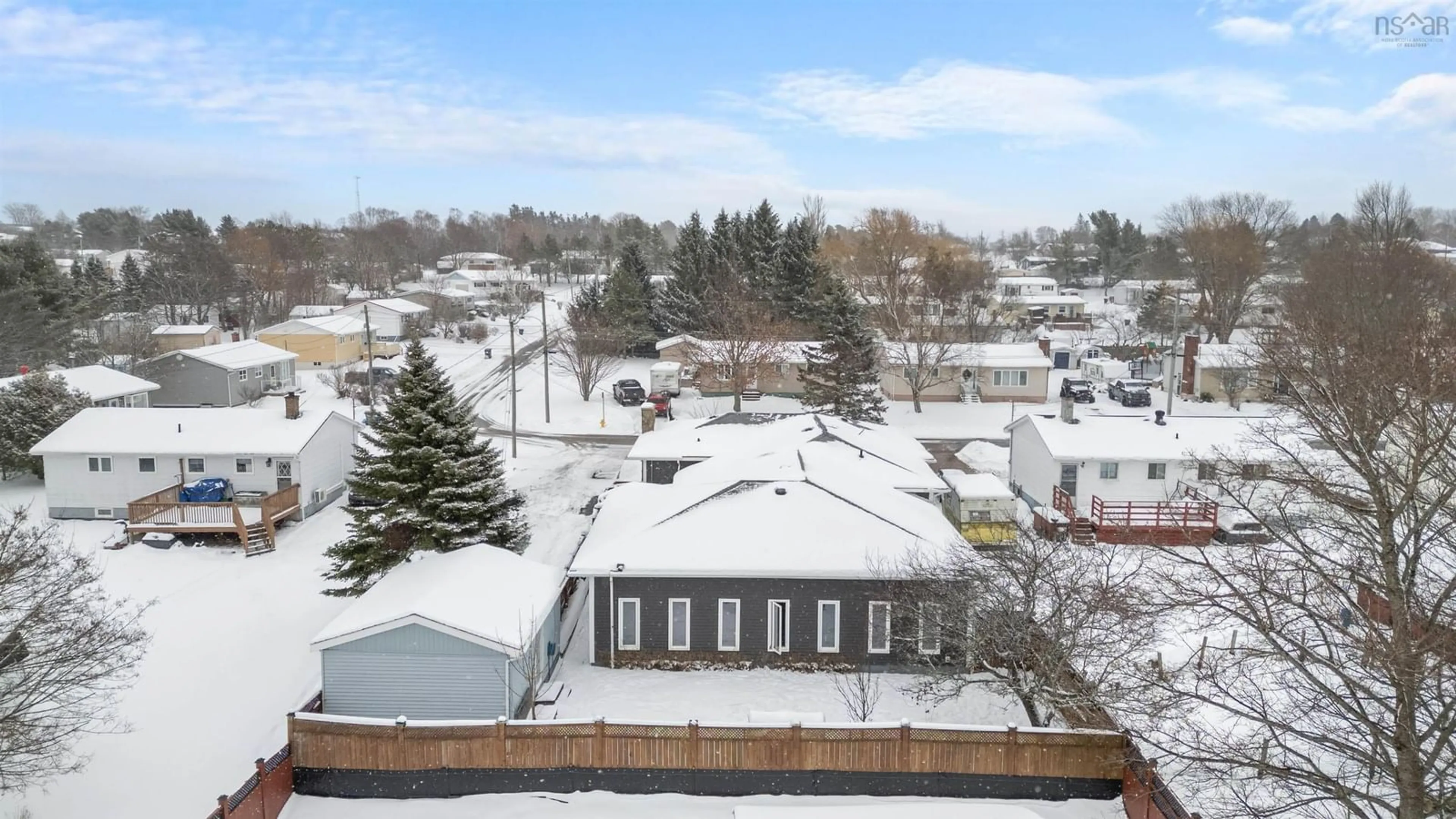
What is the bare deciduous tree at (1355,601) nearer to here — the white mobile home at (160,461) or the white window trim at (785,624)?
the white window trim at (785,624)

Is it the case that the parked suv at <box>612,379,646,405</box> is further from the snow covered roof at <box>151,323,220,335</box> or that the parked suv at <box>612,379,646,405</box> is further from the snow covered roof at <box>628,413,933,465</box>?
the snow covered roof at <box>151,323,220,335</box>

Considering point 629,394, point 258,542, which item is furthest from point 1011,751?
point 629,394

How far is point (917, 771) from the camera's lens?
15305mm

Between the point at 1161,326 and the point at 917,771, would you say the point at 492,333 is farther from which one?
the point at 917,771

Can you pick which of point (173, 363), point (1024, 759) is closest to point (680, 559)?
point (1024, 759)

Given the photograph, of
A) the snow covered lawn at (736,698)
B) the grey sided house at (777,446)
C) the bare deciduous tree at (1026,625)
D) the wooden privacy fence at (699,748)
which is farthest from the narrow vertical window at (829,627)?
the grey sided house at (777,446)

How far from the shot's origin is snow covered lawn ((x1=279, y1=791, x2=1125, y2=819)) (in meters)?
14.8

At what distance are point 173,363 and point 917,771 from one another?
46.8 metres

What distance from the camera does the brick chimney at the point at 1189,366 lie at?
5250 centimetres

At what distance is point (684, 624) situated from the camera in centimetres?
1967

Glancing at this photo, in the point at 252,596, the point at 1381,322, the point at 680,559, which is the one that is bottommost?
the point at 252,596

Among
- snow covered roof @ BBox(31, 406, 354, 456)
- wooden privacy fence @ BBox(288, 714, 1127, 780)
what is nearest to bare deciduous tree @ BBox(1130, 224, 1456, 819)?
wooden privacy fence @ BBox(288, 714, 1127, 780)

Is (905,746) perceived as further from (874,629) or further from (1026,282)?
(1026,282)

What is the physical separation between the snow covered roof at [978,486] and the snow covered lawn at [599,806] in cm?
1253
